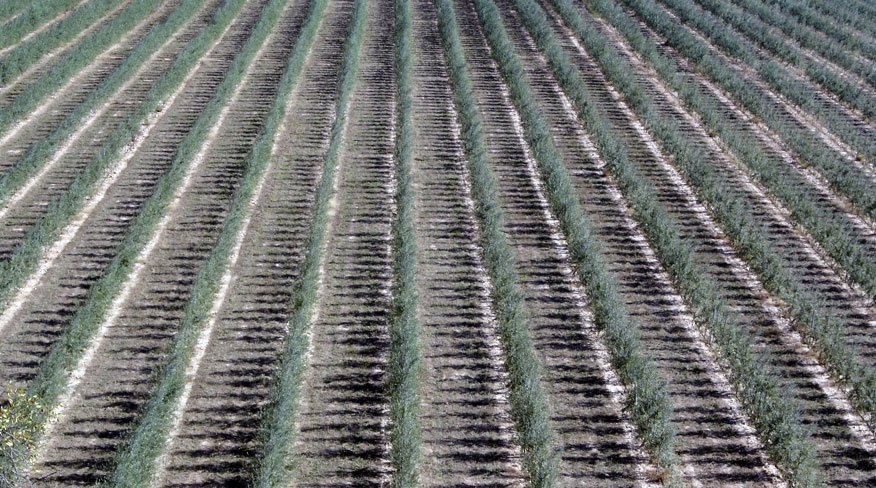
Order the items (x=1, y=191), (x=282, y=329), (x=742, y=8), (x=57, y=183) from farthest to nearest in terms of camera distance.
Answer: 1. (x=742, y=8)
2. (x=57, y=183)
3. (x=1, y=191)
4. (x=282, y=329)

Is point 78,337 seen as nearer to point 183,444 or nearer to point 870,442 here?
point 183,444

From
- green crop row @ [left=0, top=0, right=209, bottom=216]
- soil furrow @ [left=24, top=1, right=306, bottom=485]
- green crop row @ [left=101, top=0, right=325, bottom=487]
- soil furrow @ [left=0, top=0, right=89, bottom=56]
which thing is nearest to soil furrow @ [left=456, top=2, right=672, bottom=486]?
green crop row @ [left=101, top=0, right=325, bottom=487]

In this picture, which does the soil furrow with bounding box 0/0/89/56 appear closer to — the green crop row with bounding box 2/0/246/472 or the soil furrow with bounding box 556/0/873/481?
the green crop row with bounding box 2/0/246/472

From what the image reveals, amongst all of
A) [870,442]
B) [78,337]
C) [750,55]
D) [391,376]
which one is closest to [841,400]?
[870,442]

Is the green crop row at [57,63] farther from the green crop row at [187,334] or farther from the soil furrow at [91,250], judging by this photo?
the green crop row at [187,334]

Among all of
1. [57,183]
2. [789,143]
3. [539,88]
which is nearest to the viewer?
[57,183]
